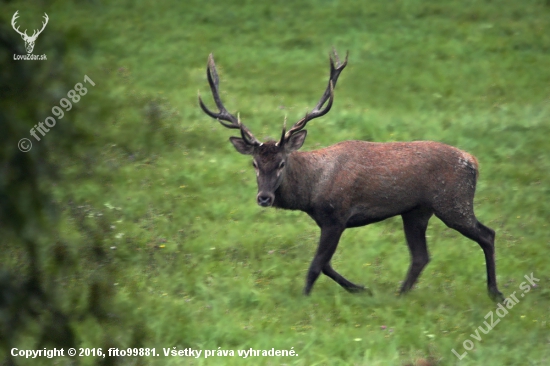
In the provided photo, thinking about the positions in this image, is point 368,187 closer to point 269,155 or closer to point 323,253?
point 323,253

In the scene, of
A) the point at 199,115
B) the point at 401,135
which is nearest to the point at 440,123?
the point at 401,135

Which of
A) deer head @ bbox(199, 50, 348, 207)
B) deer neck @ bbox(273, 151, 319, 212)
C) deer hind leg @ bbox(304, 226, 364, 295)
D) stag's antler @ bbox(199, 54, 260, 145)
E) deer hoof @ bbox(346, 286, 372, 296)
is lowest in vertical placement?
deer hoof @ bbox(346, 286, 372, 296)

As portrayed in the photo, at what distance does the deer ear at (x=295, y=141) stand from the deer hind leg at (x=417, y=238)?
1427mm

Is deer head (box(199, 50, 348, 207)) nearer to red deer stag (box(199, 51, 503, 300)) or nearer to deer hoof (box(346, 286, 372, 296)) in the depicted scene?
red deer stag (box(199, 51, 503, 300))

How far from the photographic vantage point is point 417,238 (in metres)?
9.20

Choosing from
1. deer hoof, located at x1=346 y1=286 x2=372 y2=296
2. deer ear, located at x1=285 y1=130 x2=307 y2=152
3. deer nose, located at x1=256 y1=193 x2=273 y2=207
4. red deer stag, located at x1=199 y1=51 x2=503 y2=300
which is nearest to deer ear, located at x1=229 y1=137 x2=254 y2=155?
red deer stag, located at x1=199 y1=51 x2=503 y2=300

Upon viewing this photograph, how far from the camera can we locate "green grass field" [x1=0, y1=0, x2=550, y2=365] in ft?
10.2

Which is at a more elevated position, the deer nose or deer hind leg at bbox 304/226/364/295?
the deer nose

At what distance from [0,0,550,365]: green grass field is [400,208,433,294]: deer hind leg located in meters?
0.28

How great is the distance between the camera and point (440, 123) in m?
14.9

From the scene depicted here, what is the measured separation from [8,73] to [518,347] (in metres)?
6.05

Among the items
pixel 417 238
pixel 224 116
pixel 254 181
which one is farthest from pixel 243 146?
pixel 254 181

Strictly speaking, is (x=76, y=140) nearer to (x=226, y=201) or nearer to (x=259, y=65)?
(x=226, y=201)

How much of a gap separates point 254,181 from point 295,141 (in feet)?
12.0
